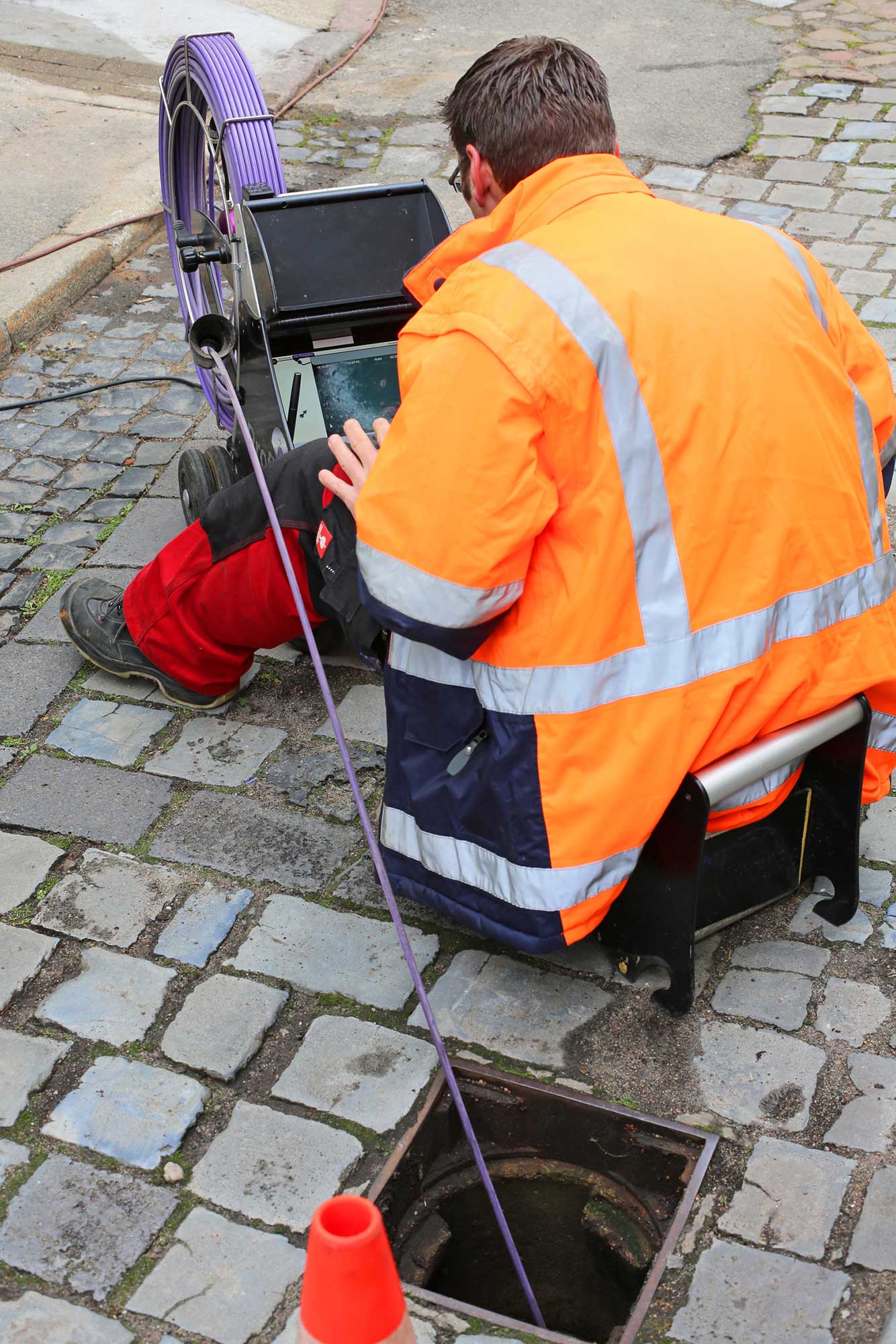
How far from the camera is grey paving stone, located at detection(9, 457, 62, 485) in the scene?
4.64 metres

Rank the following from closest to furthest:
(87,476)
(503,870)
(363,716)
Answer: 1. (503,870)
2. (363,716)
3. (87,476)

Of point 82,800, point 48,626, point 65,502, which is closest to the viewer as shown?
point 82,800

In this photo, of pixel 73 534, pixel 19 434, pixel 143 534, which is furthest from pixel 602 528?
pixel 19 434

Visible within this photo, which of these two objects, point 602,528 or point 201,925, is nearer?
point 602,528

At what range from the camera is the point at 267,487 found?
3.14m

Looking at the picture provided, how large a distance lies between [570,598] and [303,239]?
172 centimetres

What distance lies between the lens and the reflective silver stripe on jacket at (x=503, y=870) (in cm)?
250

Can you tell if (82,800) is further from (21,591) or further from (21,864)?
(21,591)

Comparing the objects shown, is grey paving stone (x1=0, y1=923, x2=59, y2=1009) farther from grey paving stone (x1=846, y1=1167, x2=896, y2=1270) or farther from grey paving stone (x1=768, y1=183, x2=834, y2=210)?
grey paving stone (x1=768, y1=183, x2=834, y2=210)

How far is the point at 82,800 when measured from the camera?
335 centimetres

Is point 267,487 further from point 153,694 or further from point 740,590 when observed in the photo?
point 740,590

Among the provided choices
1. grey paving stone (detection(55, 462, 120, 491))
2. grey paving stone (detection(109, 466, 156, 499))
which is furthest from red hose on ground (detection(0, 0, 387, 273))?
grey paving stone (detection(109, 466, 156, 499))

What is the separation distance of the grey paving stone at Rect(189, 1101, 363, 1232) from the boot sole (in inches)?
51.3

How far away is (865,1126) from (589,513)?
4.01 feet
